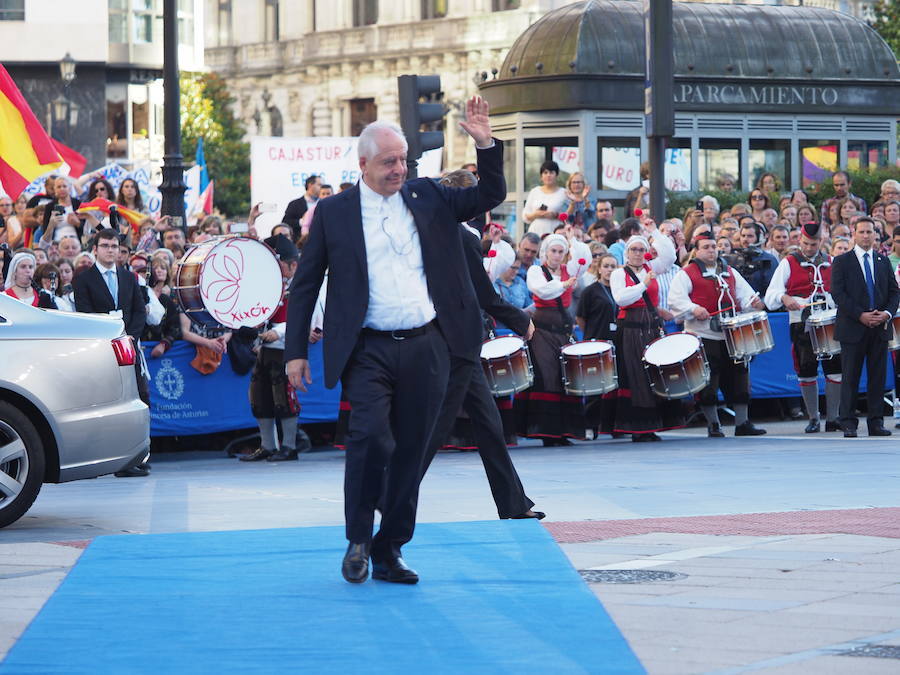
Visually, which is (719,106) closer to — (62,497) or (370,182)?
(62,497)

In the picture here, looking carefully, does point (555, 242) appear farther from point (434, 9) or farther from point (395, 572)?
point (434, 9)

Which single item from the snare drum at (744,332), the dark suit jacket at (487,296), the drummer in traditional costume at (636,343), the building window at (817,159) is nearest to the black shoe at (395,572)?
the dark suit jacket at (487,296)

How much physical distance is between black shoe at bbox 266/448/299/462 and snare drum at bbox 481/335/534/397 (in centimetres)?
194

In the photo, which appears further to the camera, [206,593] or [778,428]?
[778,428]

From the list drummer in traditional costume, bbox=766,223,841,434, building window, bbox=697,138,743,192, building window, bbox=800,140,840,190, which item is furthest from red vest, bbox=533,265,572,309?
building window, bbox=800,140,840,190

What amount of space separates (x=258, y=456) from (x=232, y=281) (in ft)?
5.43

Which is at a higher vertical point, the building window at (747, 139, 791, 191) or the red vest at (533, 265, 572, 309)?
the building window at (747, 139, 791, 191)

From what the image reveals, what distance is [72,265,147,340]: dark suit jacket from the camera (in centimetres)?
1469

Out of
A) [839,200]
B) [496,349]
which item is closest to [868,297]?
[496,349]

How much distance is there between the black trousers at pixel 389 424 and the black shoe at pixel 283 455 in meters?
7.94

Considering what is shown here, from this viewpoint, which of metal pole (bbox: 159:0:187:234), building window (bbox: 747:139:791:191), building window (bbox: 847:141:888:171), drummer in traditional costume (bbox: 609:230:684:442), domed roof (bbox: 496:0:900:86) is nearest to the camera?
drummer in traditional costume (bbox: 609:230:684:442)

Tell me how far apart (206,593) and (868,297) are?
392 inches

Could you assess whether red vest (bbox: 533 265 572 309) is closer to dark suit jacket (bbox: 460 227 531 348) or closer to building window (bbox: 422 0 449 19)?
dark suit jacket (bbox: 460 227 531 348)

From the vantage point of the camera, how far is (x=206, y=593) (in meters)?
7.75
